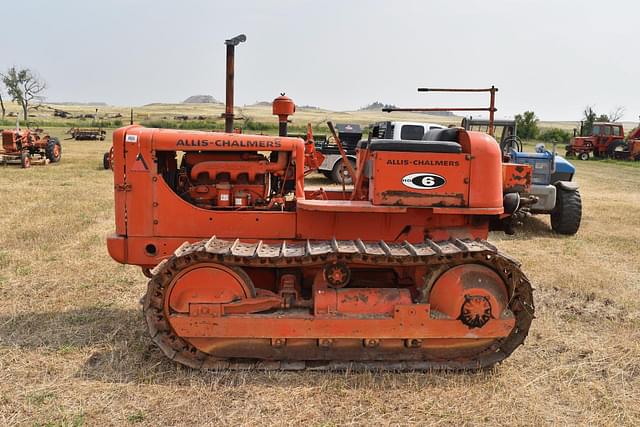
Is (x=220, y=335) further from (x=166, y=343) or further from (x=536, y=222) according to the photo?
(x=536, y=222)

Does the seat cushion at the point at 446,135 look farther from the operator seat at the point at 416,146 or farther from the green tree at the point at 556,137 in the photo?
the green tree at the point at 556,137

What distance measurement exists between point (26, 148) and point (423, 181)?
2074 cm

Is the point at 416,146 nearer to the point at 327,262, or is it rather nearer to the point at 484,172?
the point at 484,172

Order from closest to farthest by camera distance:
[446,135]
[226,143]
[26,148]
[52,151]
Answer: [226,143] < [446,135] < [26,148] < [52,151]

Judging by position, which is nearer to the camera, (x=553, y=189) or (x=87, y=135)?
(x=553, y=189)

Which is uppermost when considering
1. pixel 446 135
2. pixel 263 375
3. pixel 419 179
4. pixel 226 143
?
pixel 446 135

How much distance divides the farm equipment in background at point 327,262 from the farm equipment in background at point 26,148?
17.5 metres

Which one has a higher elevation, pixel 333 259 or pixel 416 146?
pixel 416 146

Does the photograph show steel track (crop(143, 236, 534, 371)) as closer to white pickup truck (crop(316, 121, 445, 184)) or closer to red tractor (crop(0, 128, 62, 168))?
white pickup truck (crop(316, 121, 445, 184))

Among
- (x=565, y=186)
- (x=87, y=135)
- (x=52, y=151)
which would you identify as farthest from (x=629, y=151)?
(x=87, y=135)

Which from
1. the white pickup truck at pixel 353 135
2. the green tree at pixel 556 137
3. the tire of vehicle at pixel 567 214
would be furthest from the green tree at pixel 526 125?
the tire of vehicle at pixel 567 214

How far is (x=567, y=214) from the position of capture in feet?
36.2

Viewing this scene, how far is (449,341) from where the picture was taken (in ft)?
16.1

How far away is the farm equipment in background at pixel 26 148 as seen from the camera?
20430mm
